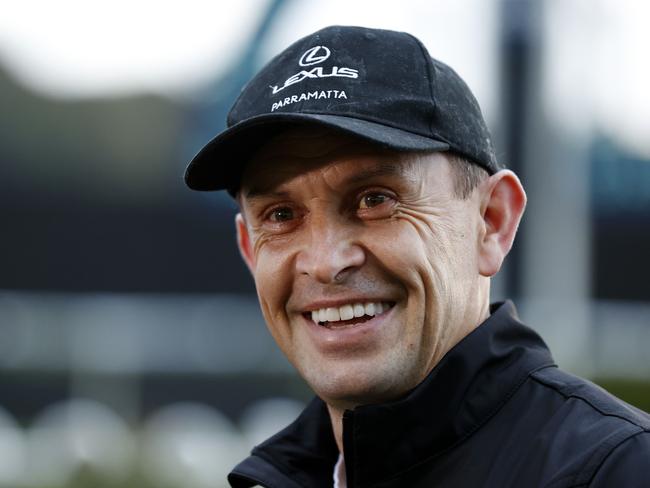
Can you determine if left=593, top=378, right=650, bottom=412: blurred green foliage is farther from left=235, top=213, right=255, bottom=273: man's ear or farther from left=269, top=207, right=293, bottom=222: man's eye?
left=269, top=207, right=293, bottom=222: man's eye

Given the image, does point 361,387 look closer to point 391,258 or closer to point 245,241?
point 391,258

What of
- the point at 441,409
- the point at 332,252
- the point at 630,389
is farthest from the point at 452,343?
the point at 630,389

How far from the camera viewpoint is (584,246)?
11188 mm

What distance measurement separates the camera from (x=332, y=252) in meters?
2.30

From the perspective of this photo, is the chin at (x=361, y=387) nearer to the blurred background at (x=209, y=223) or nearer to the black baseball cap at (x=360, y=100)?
the black baseball cap at (x=360, y=100)

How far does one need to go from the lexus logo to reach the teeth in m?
0.47

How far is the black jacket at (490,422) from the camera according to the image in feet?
6.77

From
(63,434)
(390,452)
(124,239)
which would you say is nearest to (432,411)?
(390,452)

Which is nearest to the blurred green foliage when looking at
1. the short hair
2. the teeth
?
the short hair

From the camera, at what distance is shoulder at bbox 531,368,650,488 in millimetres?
1926

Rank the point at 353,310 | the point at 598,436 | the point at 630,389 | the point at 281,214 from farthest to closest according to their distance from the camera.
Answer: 1. the point at 630,389
2. the point at 281,214
3. the point at 353,310
4. the point at 598,436

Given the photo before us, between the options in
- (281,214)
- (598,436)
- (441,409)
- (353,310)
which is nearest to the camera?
(598,436)

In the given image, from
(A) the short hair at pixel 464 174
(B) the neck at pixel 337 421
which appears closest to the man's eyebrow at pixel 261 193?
(A) the short hair at pixel 464 174

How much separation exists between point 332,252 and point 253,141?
0.27 metres
